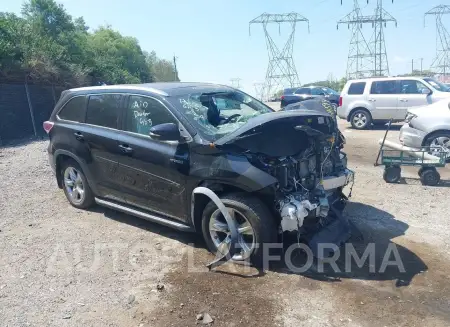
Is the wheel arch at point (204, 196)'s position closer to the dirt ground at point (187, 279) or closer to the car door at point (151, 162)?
the car door at point (151, 162)

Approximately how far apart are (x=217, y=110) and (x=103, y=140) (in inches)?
59.9

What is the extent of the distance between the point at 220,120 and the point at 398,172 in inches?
159

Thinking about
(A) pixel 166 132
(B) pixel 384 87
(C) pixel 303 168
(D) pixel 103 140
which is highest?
(B) pixel 384 87

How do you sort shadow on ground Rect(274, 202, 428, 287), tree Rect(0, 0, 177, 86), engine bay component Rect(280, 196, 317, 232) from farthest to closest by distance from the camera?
tree Rect(0, 0, 177, 86) < shadow on ground Rect(274, 202, 428, 287) < engine bay component Rect(280, 196, 317, 232)

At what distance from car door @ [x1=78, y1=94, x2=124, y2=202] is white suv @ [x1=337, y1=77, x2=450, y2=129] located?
37.9 ft

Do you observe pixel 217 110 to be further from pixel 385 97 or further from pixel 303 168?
pixel 385 97

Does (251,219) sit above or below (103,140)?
below

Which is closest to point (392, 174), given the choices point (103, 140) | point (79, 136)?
point (103, 140)

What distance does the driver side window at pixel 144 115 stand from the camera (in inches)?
181

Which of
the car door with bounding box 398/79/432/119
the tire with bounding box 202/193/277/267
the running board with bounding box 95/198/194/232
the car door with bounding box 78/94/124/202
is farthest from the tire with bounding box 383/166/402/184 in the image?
the car door with bounding box 398/79/432/119

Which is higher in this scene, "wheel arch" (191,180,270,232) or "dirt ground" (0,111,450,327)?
"wheel arch" (191,180,270,232)

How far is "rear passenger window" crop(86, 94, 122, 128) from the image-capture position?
5.11m

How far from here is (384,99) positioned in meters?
14.5

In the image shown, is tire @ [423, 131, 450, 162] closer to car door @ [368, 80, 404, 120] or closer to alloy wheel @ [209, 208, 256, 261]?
car door @ [368, 80, 404, 120]
